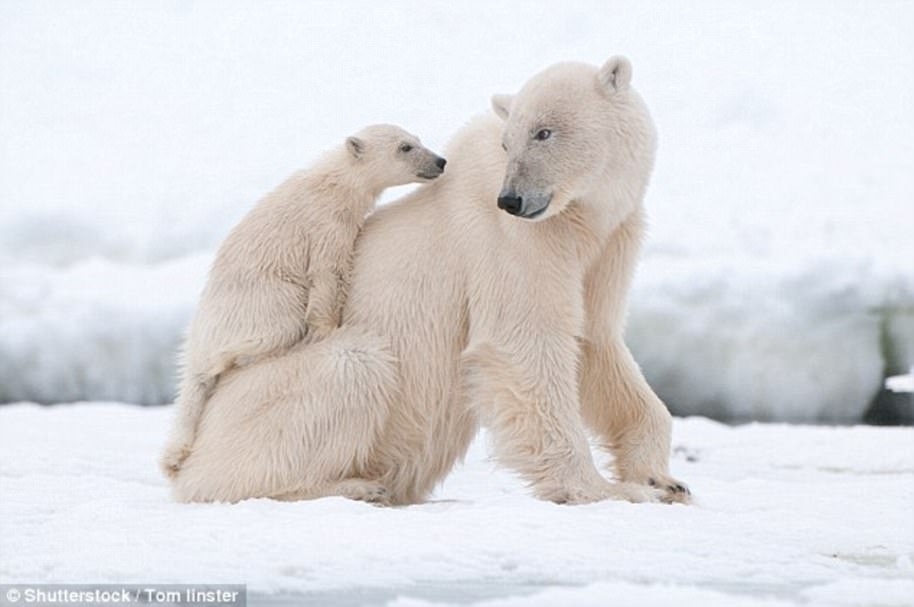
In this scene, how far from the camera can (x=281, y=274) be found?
5.18 m

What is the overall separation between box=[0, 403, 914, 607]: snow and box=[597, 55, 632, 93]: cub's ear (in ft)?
5.00

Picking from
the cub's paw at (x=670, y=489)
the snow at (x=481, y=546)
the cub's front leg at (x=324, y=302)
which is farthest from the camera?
the cub's front leg at (x=324, y=302)

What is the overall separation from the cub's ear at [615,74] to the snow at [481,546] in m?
1.52

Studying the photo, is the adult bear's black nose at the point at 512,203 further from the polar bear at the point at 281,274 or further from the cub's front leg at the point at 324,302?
the cub's front leg at the point at 324,302

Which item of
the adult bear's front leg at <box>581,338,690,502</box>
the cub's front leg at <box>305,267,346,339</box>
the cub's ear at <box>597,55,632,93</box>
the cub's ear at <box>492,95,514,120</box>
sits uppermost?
the cub's ear at <box>597,55,632,93</box>

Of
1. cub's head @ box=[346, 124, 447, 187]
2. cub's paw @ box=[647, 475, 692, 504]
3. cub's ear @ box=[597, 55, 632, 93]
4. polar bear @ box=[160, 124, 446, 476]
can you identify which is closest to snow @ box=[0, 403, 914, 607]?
cub's paw @ box=[647, 475, 692, 504]

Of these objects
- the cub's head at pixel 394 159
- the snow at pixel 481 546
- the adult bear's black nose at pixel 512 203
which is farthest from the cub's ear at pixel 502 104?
the snow at pixel 481 546

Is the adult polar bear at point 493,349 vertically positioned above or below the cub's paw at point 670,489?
above

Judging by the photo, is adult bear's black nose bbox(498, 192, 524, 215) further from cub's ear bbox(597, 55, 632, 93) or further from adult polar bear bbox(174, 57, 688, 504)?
cub's ear bbox(597, 55, 632, 93)

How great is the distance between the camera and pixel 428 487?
534 centimetres

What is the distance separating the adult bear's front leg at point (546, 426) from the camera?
16.2ft

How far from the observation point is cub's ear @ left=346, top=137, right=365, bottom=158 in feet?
17.9

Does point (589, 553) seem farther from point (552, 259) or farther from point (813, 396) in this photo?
point (813, 396)

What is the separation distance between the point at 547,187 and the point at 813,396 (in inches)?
185
